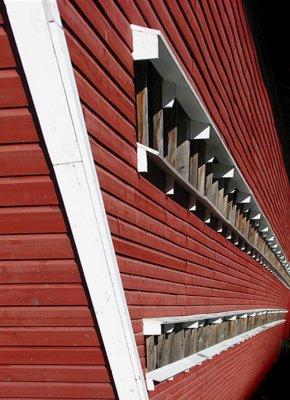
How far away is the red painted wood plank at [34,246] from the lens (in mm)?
2160

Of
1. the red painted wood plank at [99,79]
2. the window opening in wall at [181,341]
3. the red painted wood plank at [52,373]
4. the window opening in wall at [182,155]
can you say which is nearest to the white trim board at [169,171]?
the window opening in wall at [182,155]

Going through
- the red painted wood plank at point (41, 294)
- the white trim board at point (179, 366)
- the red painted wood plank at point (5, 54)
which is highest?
the red painted wood plank at point (5, 54)

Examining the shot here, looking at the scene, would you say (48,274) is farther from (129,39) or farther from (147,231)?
(129,39)

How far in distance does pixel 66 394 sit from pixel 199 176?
7.47 feet

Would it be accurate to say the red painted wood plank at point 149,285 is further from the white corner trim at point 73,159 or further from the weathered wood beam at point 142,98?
the weathered wood beam at point 142,98

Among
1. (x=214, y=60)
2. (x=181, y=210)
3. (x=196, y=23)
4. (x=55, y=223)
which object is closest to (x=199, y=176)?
(x=181, y=210)

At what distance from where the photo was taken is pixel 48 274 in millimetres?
2234

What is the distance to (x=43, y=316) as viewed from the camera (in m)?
2.33

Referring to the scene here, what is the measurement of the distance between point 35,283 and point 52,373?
0.64m

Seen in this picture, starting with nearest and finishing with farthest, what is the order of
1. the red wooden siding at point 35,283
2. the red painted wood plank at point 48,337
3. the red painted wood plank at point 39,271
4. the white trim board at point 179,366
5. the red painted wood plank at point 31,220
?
1. the red wooden siding at point 35,283
2. the red painted wood plank at point 31,220
3. the red painted wood plank at point 39,271
4. the red painted wood plank at point 48,337
5. the white trim board at point 179,366

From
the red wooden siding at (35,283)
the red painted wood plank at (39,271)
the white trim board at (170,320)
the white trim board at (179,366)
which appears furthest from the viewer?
the white trim board at (179,366)

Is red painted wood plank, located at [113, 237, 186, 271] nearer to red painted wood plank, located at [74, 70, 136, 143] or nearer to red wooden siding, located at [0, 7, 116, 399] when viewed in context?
red wooden siding, located at [0, 7, 116, 399]

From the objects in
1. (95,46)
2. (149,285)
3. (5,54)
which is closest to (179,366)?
(149,285)

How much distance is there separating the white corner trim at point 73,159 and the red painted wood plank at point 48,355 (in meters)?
0.14
